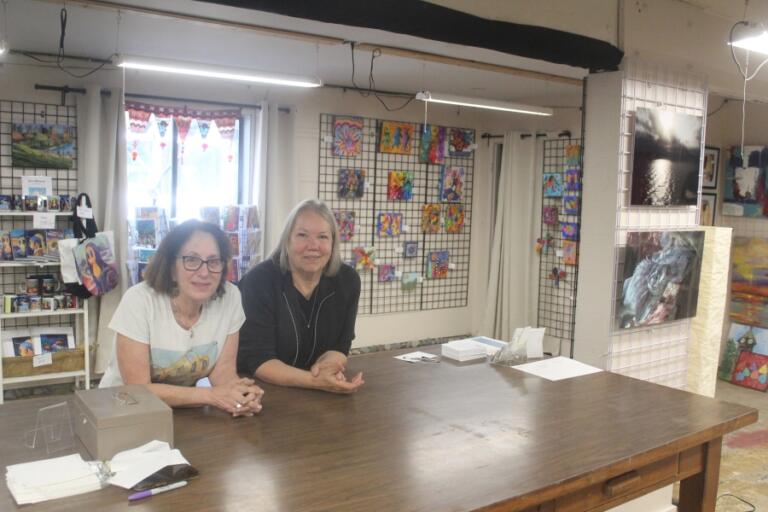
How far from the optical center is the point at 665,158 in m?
3.49

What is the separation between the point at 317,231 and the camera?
2.49 metres

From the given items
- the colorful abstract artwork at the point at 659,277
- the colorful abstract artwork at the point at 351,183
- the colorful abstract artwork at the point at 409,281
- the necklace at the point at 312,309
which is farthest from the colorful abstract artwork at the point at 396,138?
the necklace at the point at 312,309

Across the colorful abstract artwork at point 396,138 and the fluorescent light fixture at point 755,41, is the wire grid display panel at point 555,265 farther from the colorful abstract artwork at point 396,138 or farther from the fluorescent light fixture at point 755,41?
the fluorescent light fixture at point 755,41

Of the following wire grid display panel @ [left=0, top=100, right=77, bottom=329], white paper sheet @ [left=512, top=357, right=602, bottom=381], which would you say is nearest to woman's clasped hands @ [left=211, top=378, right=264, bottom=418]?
white paper sheet @ [left=512, top=357, right=602, bottom=381]

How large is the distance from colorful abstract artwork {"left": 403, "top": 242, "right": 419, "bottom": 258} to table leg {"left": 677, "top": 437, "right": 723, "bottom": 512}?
4446mm

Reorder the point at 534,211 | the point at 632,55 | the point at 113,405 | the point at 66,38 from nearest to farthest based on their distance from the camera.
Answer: the point at 113,405 → the point at 632,55 → the point at 66,38 → the point at 534,211

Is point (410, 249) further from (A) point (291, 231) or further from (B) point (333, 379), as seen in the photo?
(B) point (333, 379)

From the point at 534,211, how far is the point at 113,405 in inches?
206

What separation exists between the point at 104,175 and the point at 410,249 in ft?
9.67

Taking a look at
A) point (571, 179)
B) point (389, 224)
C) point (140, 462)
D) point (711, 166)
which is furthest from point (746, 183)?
point (140, 462)

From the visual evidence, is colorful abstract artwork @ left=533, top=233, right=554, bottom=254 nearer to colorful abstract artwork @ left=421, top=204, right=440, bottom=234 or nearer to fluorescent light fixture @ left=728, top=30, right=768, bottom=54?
colorful abstract artwork @ left=421, top=204, right=440, bottom=234

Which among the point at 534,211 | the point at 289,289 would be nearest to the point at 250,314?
the point at 289,289

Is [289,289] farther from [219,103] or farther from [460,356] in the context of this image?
[219,103]

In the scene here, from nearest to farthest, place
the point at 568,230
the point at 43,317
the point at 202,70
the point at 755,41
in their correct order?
the point at 755,41
the point at 202,70
the point at 43,317
the point at 568,230
